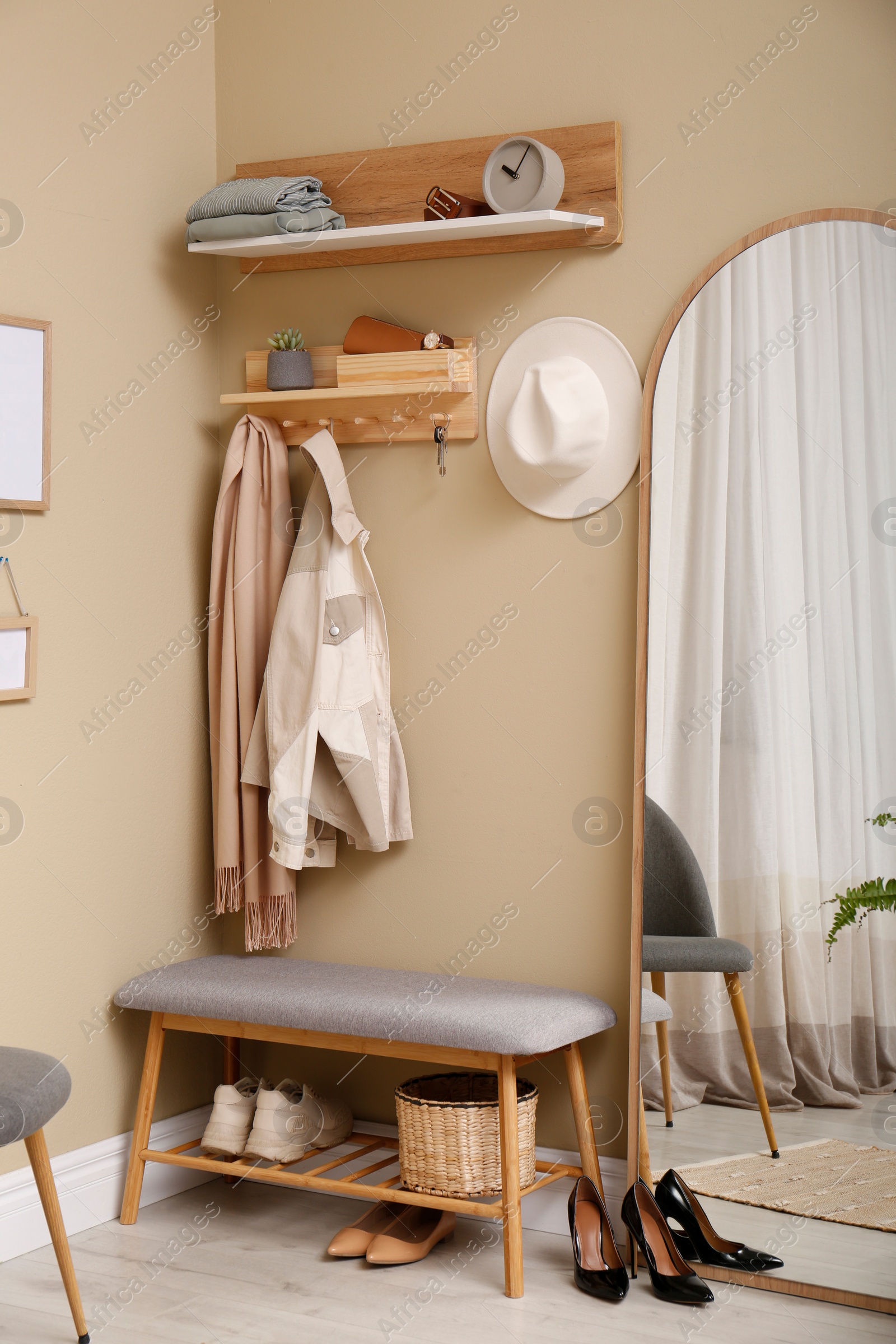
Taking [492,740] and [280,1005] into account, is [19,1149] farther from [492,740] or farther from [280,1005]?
[492,740]

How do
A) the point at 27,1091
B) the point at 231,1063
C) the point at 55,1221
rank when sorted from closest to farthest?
the point at 27,1091 → the point at 55,1221 → the point at 231,1063

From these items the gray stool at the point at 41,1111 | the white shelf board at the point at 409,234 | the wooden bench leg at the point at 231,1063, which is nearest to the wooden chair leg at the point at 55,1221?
the gray stool at the point at 41,1111

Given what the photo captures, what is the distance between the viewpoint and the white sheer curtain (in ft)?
7.18

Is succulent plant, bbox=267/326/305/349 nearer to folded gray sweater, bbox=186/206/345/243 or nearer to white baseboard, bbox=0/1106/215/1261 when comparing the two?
folded gray sweater, bbox=186/206/345/243

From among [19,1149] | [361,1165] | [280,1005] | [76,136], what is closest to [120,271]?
[76,136]

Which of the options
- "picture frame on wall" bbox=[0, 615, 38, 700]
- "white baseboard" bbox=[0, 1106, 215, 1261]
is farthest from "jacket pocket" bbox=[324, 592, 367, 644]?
"white baseboard" bbox=[0, 1106, 215, 1261]

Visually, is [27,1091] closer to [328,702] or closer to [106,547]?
[328,702]

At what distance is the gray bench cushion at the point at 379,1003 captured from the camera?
229cm

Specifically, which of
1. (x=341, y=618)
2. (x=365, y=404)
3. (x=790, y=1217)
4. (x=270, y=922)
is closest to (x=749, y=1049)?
(x=790, y=1217)

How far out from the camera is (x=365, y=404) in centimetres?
272

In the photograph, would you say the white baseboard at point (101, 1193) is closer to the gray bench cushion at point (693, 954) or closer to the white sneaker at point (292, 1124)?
the white sneaker at point (292, 1124)

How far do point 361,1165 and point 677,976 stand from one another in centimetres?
94

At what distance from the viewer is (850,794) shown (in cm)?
221

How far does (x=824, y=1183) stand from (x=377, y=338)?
6.27ft
